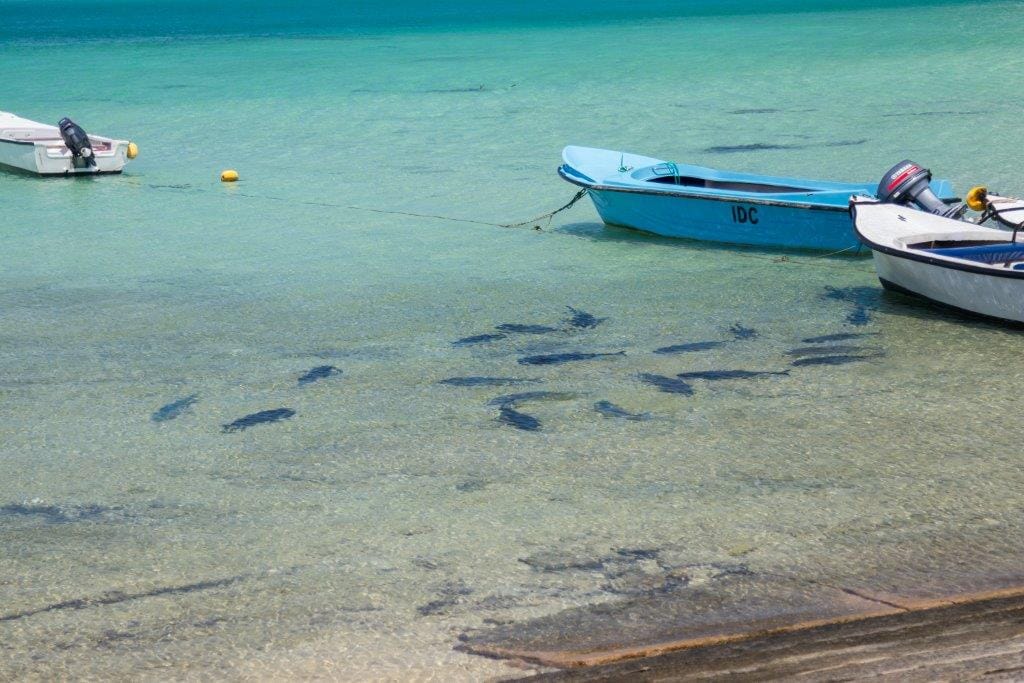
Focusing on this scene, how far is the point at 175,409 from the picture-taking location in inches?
267

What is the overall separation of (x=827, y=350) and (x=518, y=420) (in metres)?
2.14

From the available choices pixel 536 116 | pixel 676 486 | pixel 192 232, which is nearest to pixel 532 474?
pixel 676 486

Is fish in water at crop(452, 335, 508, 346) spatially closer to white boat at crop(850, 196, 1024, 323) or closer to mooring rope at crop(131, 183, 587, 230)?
white boat at crop(850, 196, 1024, 323)

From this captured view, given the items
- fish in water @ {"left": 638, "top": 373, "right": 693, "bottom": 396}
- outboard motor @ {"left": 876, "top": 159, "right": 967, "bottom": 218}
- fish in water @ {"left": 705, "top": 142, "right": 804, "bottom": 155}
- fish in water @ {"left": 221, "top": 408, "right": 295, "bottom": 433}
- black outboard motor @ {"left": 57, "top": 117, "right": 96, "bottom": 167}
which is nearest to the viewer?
fish in water @ {"left": 221, "top": 408, "right": 295, "bottom": 433}

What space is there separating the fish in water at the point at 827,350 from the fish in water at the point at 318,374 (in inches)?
106

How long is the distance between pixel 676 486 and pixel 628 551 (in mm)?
736

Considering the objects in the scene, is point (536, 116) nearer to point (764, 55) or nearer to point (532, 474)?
point (764, 55)

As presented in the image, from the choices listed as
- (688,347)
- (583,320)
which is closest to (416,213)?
(583,320)

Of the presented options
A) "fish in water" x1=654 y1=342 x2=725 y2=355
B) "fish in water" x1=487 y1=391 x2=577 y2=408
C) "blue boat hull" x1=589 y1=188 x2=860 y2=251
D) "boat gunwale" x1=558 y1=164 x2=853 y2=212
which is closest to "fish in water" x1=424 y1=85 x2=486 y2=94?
"boat gunwale" x1=558 y1=164 x2=853 y2=212

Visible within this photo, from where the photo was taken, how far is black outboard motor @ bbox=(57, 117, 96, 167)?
50.2ft

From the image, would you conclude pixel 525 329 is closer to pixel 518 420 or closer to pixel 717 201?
pixel 518 420

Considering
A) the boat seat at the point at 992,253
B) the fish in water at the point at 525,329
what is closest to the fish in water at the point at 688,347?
the fish in water at the point at 525,329

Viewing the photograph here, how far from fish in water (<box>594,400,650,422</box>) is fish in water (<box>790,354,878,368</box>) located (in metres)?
1.24

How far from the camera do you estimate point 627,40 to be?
124ft
